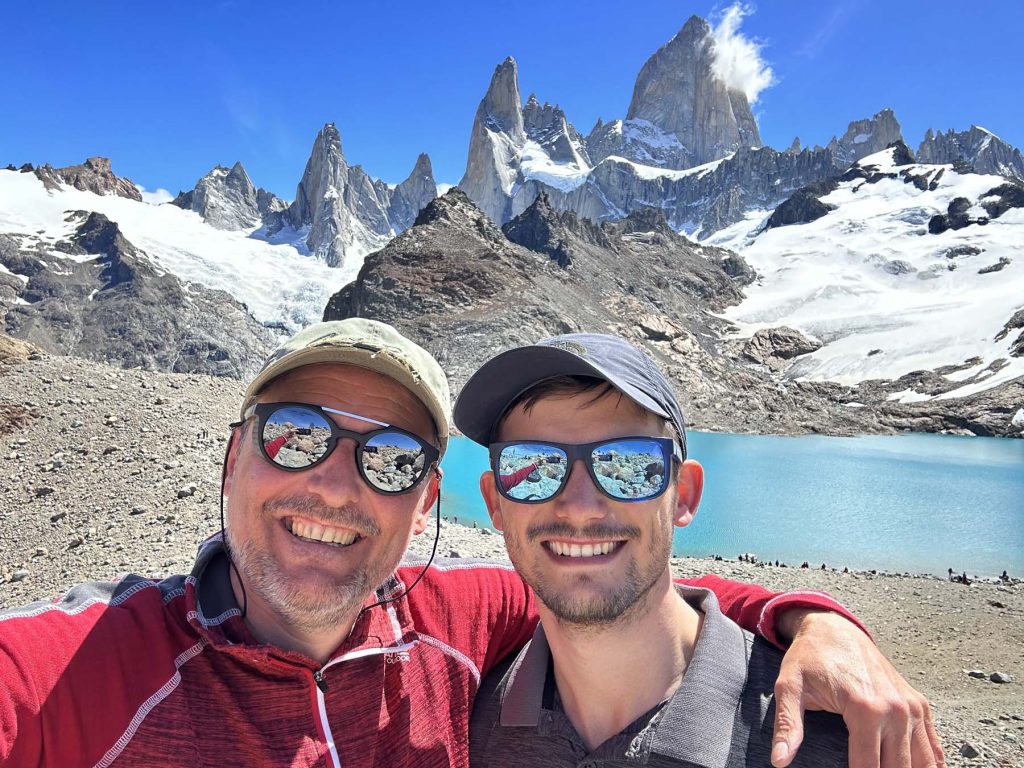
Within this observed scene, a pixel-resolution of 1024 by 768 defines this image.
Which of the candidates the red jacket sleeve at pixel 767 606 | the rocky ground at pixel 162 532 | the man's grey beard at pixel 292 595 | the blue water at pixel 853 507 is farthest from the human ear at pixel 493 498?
the blue water at pixel 853 507

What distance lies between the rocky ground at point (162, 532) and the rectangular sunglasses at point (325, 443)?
7400 mm

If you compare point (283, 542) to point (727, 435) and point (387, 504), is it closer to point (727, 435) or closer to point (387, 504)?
point (387, 504)

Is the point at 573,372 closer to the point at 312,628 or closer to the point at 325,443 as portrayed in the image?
the point at 325,443

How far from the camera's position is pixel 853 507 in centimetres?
2769

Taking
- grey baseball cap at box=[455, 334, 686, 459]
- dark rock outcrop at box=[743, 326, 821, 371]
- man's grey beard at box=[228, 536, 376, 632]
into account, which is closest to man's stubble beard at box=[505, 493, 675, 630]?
grey baseball cap at box=[455, 334, 686, 459]

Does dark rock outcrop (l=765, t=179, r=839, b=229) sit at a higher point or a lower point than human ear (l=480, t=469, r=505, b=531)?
higher

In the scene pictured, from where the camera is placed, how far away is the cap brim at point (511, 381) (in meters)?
2.29

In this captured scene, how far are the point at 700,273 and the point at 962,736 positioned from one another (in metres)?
123

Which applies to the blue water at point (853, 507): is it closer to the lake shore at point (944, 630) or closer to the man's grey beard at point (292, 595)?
the lake shore at point (944, 630)

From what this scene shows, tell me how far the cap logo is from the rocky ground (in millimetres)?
7355

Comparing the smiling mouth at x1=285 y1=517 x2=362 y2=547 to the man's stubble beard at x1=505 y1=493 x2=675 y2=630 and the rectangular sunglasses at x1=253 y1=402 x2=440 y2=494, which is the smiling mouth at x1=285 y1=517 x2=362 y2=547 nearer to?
the rectangular sunglasses at x1=253 y1=402 x2=440 y2=494

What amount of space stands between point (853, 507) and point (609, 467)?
97.8 ft

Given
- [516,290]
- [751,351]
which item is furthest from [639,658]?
[751,351]

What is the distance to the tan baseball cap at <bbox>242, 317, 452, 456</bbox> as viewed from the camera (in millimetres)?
2547
